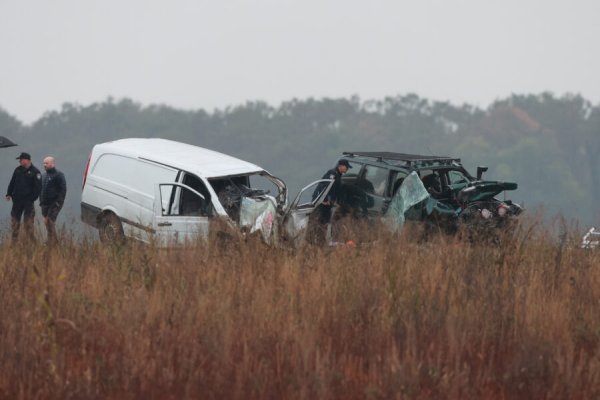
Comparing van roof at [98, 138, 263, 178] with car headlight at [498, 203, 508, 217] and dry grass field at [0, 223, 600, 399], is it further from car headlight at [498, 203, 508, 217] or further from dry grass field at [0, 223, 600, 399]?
dry grass field at [0, 223, 600, 399]

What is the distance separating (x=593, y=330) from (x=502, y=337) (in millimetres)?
771

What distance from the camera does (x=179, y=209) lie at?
1744 centimetres

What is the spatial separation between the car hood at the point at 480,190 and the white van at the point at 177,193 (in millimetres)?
2112

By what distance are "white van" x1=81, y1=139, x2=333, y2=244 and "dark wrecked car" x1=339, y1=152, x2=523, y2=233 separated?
0.75 m

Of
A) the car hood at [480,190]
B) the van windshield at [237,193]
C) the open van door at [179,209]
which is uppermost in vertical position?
the car hood at [480,190]

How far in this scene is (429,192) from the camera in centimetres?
1797

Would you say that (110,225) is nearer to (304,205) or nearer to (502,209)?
(304,205)

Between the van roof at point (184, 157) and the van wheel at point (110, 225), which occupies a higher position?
the van roof at point (184, 157)

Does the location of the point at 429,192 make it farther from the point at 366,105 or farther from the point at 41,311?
the point at 366,105

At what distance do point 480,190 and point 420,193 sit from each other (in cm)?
95

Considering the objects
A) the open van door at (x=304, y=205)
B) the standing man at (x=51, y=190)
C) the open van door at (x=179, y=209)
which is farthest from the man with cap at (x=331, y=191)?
the standing man at (x=51, y=190)

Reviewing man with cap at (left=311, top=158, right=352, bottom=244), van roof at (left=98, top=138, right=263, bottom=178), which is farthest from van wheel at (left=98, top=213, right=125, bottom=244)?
man with cap at (left=311, top=158, right=352, bottom=244)

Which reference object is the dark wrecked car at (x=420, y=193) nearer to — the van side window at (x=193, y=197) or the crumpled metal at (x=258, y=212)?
the crumpled metal at (x=258, y=212)

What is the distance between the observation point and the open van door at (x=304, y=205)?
16.6 m
